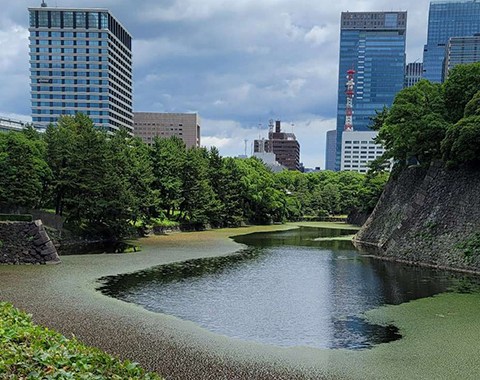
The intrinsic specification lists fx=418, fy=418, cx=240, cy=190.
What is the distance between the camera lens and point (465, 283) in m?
20.0

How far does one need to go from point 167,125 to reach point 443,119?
151 metres

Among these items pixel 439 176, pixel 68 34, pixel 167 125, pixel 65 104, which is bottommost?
pixel 439 176

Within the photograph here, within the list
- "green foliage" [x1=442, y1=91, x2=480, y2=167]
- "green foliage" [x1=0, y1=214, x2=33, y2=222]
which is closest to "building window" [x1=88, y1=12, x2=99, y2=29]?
"green foliage" [x1=0, y1=214, x2=33, y2=222]

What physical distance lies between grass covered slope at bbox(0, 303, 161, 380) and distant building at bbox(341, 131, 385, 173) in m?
172

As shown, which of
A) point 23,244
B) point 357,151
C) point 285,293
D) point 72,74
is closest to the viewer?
point 285,293

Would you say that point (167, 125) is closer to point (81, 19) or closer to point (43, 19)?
point (81, 19)

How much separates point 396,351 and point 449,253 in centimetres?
1646

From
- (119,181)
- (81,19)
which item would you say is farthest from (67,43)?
(119,181)

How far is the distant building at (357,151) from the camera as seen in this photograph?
173 meters

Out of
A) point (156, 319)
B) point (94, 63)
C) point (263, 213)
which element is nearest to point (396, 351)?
point (156, 319)

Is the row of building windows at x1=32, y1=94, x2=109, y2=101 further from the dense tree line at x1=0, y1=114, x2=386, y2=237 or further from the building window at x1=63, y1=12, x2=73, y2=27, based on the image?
the dense tree line at x1=0, y1=114, x2=386, y2=237

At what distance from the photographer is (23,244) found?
22.6 meters

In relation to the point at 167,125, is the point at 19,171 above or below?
below

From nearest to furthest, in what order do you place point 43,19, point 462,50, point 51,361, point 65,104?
point 51,361 < point 43,19 < point 65,104 < point 462,50
